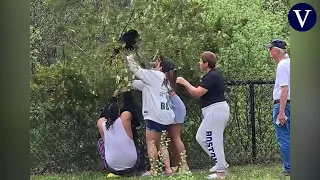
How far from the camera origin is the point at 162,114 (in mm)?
1971

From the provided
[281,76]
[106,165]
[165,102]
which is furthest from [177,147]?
[281,76]

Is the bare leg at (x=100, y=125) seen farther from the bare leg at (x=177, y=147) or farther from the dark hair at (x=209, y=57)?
the dark hair at (x=209, y=57)

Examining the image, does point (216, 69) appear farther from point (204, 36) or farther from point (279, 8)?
point (279, 8)

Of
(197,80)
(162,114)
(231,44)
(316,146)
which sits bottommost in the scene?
(316,146)

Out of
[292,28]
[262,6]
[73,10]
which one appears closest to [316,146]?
[292,28]

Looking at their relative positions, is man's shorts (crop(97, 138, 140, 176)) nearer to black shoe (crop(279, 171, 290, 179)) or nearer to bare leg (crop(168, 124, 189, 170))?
bare leg (crop(168, 124, 189, 170))

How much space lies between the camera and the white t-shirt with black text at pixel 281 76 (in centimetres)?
187

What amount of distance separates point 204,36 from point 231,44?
12 centimetres

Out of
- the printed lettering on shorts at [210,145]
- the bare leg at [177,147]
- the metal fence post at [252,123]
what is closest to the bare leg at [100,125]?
the bare leg at [177,147]

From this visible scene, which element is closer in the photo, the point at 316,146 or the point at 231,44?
the point at 316,146

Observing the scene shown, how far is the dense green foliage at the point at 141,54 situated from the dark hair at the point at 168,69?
0.03 meters

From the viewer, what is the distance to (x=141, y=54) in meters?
1.96

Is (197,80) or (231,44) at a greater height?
(231,44)

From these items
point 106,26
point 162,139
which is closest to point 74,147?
point 162,139
